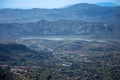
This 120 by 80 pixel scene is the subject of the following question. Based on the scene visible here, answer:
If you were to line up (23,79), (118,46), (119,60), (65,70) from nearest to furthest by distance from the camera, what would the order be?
(23,79) < (65,70) < (119,60) < (118,46)

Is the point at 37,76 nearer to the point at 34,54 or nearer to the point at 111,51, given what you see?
the point at 34,54

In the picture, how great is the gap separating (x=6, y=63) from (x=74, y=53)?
5159 cm

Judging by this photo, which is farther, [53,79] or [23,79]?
[53,79]

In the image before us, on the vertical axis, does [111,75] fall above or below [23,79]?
below

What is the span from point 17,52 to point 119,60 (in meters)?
51.2

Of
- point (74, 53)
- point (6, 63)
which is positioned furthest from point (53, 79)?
point (74, 53)

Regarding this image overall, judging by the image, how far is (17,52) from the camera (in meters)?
156

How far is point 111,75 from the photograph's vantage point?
383ft

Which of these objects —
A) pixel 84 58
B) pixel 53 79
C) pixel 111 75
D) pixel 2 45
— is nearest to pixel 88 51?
pixel 84 58

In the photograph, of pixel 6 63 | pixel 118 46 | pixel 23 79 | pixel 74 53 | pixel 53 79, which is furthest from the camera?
pixel 118 46

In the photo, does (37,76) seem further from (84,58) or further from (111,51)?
(111,51)

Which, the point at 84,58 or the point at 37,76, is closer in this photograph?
the point at 37,76

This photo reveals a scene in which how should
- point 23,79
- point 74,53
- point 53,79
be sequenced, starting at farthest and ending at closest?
point 74,53, point 53,79, point 23,79

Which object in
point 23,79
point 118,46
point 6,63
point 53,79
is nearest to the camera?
point 23,79
